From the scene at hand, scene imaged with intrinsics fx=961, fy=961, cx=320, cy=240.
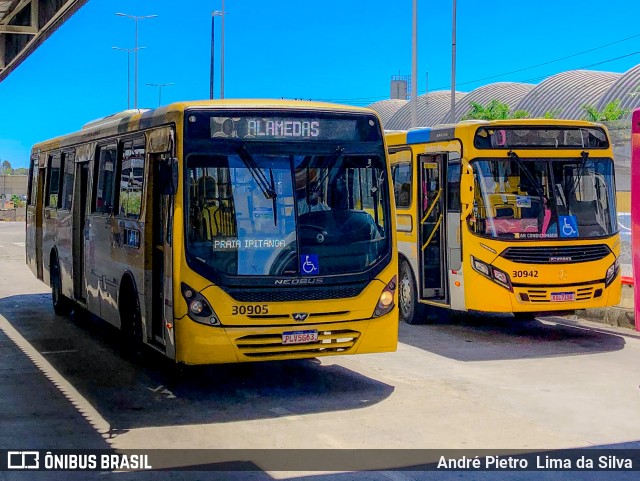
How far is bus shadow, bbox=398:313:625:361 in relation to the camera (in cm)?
1206

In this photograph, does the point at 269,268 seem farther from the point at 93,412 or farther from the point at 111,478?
the point at 111,478

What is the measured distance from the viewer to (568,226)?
12828mm

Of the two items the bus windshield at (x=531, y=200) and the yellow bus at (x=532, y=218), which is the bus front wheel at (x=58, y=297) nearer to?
the yellow bus at (x=532, y=218)

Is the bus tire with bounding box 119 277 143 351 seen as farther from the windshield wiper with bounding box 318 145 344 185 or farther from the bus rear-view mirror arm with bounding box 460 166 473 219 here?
the bus rear-view mirror arm with bounding box 460 166 473 219

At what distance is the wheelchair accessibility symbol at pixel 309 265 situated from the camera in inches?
364

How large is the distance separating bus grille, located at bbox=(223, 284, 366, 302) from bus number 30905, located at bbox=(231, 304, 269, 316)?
0.22 ft

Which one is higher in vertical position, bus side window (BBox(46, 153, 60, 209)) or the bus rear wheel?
bus side window (BBox(46, 153, 60, 209))

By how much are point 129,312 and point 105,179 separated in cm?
209

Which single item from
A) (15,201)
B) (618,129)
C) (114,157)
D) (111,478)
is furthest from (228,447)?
(15,201)

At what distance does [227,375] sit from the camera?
1054cm

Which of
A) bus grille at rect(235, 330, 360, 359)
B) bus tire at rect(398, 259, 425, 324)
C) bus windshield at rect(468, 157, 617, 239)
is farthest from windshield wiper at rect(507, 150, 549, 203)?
bus grille at rect(235, 330, 360, 359)

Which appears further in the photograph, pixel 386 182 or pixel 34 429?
pixel 386 182

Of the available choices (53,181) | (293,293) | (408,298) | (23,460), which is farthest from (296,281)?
(53,181)

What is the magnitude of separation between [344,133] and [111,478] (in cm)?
437
